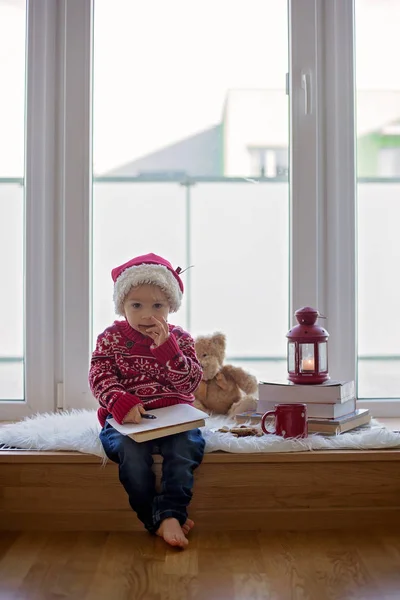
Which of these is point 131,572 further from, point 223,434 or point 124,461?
point 223,434

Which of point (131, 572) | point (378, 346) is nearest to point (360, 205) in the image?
point (378, 346)

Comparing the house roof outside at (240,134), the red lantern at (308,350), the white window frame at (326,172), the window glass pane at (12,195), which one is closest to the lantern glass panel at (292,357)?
the red lantern at (308,350)

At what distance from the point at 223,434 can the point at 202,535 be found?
0.83 ft

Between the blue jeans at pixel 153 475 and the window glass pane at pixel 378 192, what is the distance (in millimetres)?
813

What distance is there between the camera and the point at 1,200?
2.20m

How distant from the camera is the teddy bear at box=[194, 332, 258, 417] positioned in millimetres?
2021

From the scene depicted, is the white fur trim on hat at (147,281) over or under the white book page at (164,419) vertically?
A: over

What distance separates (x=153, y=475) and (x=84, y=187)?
3.08ft

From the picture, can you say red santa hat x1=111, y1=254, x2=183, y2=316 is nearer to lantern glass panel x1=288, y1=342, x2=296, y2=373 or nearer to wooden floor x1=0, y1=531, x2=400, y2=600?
lantern glass panel x1=288, y1=342, x2=296, y2=373

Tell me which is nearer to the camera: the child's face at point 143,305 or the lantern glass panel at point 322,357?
the child's face at point 143,305

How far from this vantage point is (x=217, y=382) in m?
2.03

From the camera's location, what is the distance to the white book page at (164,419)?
157cm

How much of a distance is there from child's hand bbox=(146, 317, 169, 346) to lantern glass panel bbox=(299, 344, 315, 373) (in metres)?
0.38

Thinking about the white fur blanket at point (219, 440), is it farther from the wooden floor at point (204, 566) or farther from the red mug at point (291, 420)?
the wooden floor at point (204, 566)
